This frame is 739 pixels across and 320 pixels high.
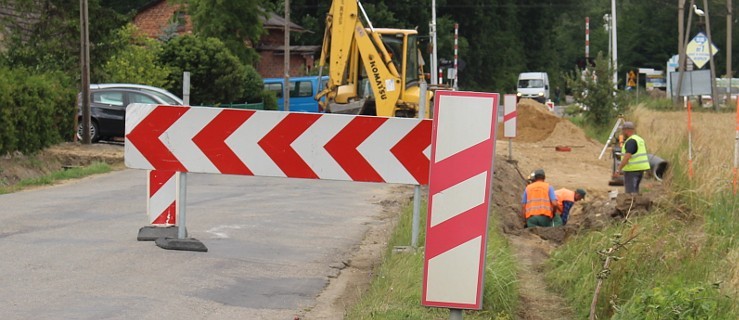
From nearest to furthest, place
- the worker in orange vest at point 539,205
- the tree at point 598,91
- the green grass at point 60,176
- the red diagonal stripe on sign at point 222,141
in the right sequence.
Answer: the red diagonal stripe on sign at point 222,141 < the worker in orange vest at point 539,205 < the green grass at point 60,176 < the tree at point 598,91

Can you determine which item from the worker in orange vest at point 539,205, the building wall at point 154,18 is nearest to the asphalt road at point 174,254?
the worker in orange vest at point 539,205

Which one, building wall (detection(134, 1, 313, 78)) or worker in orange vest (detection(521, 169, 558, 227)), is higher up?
building wall (detection(134, 1, 313, 78))

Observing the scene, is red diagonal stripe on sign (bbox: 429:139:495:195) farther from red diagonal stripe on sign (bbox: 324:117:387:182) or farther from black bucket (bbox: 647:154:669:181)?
black bucket (bbox: 647:154:669:181)

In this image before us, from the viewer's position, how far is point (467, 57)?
8025cm

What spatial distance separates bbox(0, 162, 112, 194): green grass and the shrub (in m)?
1.12

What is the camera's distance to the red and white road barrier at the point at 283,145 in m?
10.1

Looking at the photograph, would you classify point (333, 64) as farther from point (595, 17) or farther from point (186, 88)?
point (595, 17)

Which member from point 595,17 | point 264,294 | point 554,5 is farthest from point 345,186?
point 595,17

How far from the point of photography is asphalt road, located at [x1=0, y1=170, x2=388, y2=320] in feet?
27.3

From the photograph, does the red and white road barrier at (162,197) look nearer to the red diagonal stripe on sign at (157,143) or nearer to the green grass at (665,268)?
the red diagonal stripe on sign at (157,143)

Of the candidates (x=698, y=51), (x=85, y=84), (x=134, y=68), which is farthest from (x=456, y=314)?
(x=698, y=51)

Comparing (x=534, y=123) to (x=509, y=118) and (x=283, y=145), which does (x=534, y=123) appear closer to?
(x=509, y=118)

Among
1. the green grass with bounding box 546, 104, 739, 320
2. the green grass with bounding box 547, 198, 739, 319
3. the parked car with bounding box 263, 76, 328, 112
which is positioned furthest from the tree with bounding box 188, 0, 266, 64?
the green grass with bounding box 547, 198, 739, 319

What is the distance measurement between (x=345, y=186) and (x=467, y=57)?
62.9 meters
